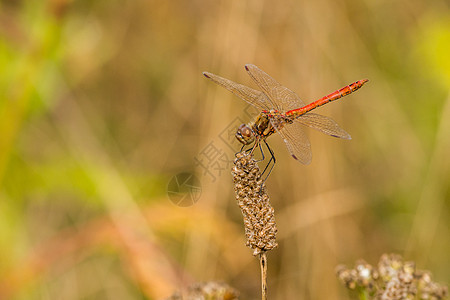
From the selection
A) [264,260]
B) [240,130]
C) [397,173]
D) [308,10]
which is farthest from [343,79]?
[264,260]

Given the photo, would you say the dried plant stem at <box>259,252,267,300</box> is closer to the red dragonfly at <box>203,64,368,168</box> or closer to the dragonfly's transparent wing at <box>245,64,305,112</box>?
the red dragonfly at <box>203,64,368,168</box>

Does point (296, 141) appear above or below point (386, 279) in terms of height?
above

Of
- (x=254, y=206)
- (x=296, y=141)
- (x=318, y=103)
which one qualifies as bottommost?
(x=254, y=206)

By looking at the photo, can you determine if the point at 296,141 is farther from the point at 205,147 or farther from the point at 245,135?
the point at 205,147

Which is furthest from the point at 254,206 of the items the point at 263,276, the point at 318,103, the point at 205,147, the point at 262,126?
the point at 205,147

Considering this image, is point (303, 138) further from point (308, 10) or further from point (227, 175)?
point (308, 10)

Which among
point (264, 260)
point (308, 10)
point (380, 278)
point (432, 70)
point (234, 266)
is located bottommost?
point (234, 266)

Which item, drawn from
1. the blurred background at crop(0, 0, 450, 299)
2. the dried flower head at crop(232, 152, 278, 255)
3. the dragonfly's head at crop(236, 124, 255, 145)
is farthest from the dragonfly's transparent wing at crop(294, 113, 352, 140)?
the dried flower head at crop(232, 152, 278, 255)
